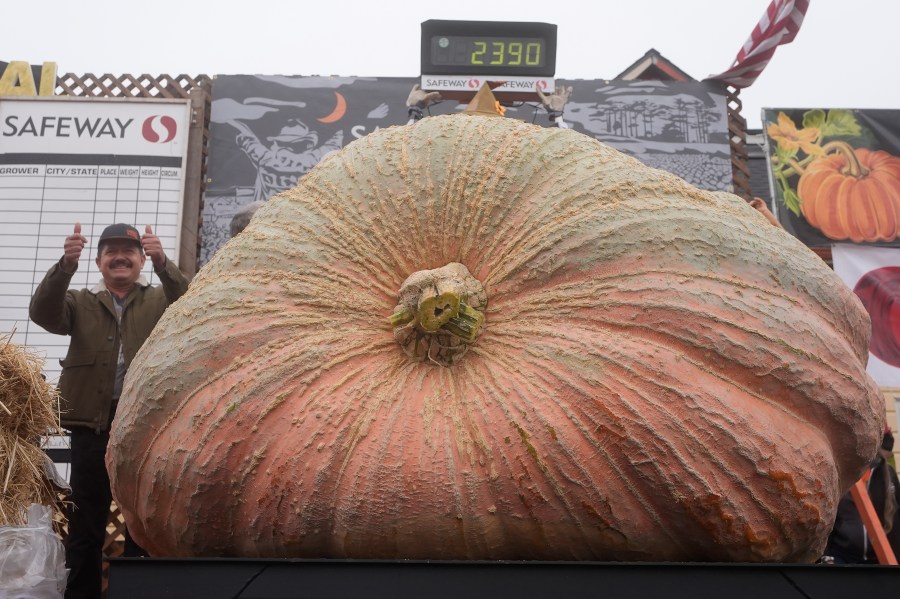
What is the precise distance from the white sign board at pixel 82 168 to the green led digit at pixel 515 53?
2.77 meters

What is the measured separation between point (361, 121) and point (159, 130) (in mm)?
1668

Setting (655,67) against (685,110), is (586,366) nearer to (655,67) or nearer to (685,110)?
(685,110)

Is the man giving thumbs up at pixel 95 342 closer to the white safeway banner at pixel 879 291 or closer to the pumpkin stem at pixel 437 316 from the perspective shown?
the pumpkin stem at pixel 437 316

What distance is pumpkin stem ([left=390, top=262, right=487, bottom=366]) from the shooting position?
1632mm

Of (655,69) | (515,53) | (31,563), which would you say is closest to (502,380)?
(31,563)

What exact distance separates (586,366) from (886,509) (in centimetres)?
465

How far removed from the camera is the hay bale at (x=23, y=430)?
2.99 m

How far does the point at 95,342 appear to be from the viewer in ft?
11.2

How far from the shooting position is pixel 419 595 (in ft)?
4.35

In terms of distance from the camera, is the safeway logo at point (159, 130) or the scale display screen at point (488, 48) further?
the safeway logo at point (159, 130)

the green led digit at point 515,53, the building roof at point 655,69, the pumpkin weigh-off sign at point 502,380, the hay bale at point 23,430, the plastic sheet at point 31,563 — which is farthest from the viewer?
the building roof at point 655,69

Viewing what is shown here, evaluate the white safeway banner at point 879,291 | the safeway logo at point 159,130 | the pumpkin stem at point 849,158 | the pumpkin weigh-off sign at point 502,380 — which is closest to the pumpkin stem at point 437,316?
the pumpkin weigh-off sign at point 502,380

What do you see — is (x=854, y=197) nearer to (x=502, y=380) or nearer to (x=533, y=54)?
(x=533, y=54)

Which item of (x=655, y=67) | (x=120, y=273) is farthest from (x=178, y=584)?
(x=655, y=67)
